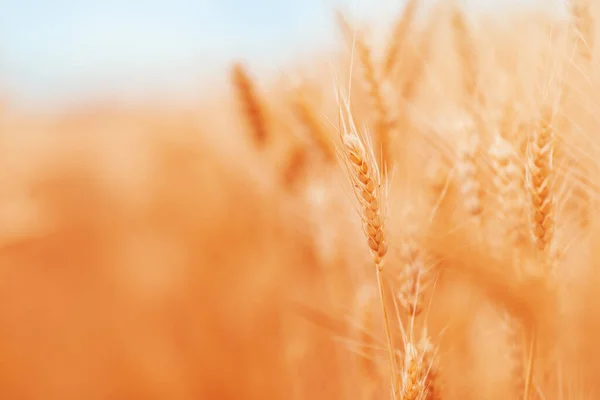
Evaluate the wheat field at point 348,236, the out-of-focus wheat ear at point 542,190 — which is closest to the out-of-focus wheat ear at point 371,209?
the wheat field at point 348,236

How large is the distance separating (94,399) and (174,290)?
0.38 m

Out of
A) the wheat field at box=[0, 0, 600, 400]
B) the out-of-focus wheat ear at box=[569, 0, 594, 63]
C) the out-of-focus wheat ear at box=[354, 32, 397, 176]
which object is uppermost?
the out-of-focus wheat ear at box=[569, 0, 594, 63]

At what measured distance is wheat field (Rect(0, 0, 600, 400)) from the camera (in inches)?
20.8

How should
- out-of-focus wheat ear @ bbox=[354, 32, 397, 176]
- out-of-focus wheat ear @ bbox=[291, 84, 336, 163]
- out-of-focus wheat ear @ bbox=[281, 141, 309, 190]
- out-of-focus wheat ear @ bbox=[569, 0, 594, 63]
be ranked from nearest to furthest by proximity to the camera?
out-of-focus wheat ear @ bbox=[569, 0, 594, 63], out-of-focus wheat ear @ bbox=[354, 32, 397, 176], out-of-focus wheat ear @ bbox=[291, 84, 336, 163], out-of-focus wheat ear @ bbox=[281, 141, 309, 190]

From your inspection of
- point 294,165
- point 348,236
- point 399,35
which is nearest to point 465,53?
point 399,35

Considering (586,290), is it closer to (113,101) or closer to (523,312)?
(523,312)

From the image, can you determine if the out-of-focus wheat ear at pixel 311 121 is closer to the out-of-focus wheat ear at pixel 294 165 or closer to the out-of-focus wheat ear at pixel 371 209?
the out-of-focus wheat ear at pixel 294 165

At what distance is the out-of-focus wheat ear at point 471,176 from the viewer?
1.97ft

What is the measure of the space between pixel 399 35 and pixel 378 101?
144 millimetres

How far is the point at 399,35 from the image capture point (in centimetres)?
83

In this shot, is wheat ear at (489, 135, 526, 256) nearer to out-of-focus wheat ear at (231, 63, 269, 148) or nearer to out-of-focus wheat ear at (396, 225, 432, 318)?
out-of-focus wheat ear at (396, 225, 432, 318)

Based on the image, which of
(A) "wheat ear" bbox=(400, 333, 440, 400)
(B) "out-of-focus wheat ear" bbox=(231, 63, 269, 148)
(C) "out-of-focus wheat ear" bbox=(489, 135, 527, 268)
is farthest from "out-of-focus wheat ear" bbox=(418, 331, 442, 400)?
(B) "out-of-focus wheat ear" bbox=(231, 63, 269, 148)

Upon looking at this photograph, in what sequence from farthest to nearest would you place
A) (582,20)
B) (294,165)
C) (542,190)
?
(294,165) → (582,20) → (542,190)

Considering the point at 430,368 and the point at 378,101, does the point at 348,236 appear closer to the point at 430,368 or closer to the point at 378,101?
the point at 378,101
